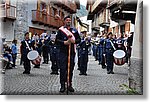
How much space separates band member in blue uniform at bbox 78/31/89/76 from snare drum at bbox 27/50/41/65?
0.42 meters

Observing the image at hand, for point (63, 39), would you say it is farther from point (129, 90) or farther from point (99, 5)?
point (129, 90)

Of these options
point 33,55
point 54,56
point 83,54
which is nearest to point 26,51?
point 33,55

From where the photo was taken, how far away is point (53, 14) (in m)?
4.06

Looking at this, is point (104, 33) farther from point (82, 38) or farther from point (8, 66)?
point (8, 66)

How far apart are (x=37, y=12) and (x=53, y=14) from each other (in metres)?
0.16

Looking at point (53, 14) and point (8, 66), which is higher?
point (53, 14)

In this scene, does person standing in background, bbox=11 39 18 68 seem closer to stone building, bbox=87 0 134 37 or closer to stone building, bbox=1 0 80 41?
stone building, bbox=1 0 80 41

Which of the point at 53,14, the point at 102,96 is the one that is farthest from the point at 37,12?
the point at 102,96

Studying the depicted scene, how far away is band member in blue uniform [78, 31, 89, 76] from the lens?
13.4 ft

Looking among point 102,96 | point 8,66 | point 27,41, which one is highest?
point 27,41

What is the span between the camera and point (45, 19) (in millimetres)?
4090

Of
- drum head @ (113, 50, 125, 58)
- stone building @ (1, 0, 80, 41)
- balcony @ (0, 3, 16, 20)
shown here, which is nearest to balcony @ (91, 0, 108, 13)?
stone building @ (1, 0, 80, 41)

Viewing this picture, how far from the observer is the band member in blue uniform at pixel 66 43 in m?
3.99

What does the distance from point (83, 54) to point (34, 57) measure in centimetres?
49
